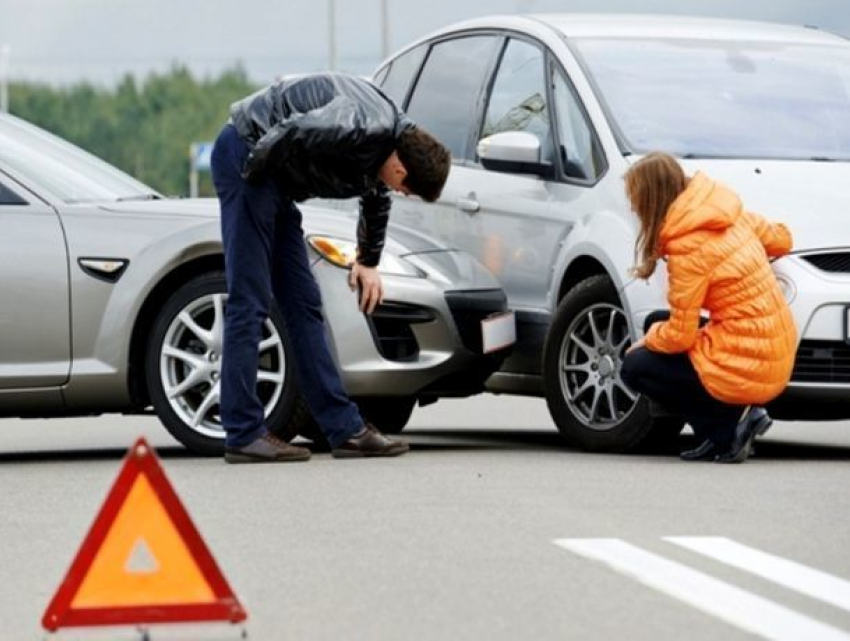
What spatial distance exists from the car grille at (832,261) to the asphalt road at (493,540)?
787mm

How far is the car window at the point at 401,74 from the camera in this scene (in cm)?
1242

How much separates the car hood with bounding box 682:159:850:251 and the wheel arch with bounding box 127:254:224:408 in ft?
6.71

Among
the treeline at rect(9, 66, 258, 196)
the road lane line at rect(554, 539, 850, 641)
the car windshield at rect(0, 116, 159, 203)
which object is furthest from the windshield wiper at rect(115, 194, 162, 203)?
the treeline at rect(9, 66, 258, 196)

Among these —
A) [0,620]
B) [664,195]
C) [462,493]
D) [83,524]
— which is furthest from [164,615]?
[664,195]

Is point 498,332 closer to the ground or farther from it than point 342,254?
closer to the ground

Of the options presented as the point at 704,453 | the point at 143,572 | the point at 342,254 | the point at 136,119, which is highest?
the point at 143,572

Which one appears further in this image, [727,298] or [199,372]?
[199,372]

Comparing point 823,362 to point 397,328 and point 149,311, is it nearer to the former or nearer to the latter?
point 397,328

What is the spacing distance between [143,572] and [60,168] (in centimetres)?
542

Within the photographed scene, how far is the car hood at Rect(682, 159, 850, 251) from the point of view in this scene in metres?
9.79

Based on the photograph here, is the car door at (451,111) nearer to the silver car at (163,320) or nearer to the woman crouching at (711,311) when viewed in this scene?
the silver car at (163,320)

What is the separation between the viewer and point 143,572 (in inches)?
216

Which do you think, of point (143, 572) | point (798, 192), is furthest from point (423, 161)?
Result: point (143, 572)

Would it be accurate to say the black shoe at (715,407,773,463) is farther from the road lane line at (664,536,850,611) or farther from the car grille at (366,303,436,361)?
the road lane line at (664,536,850,611)
